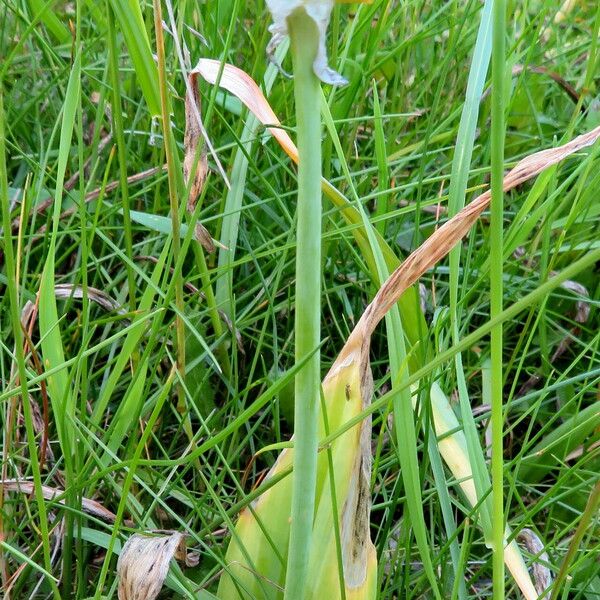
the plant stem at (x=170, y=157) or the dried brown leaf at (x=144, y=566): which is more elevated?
the plant stem at (x=170, y=157)

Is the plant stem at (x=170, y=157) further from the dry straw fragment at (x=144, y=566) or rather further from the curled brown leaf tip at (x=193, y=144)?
the dry straw fragment at (x=144, y=566)

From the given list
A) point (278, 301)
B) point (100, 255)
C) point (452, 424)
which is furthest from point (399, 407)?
point (100, 255)

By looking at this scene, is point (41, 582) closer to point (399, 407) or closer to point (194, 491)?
point (194, 491)

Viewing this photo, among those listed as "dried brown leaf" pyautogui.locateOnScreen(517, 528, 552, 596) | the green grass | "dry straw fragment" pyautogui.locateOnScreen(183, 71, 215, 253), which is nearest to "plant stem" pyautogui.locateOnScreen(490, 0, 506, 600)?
the green grass

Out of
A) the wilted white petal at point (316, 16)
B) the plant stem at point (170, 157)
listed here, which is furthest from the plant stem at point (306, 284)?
the plant stem at point (170, 157)

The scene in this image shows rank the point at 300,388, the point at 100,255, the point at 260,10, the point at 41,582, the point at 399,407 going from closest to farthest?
the point at 300,388 < the point at 399,407 < the point at 41,582 < the point at 100,255 < the point at 260,10

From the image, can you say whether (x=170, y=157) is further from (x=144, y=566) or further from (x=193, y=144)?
(x=144, y=566)

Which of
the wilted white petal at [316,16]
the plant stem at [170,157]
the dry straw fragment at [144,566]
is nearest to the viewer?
the wilted white petal at [316,16]

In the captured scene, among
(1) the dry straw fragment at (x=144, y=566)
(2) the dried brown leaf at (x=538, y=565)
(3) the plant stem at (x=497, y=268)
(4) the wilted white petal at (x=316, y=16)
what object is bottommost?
(2) the dried brown leaf at (x=538, y=565)
